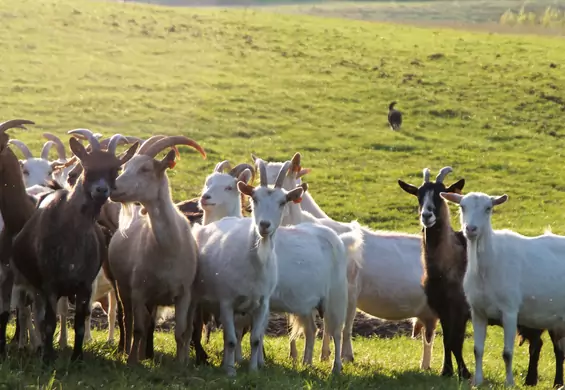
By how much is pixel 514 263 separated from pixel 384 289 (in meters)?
2.34

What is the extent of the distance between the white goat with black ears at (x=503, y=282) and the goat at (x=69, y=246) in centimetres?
369

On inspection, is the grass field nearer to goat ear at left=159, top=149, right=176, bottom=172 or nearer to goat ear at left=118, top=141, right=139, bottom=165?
goat ear at left=118, top=141, right=139, bottom=165

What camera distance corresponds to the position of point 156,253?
34.3 ft

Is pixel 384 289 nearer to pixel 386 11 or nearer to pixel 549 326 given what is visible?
pixel 549 326

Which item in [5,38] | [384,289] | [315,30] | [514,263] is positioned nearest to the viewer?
[514,263]

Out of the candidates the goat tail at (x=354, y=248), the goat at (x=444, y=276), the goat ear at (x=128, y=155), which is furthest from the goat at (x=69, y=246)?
the goat tail at (x=354, y=248)

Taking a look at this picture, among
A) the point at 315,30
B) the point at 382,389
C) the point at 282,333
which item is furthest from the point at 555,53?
the point at 382,389

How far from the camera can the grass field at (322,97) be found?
28.7 meters

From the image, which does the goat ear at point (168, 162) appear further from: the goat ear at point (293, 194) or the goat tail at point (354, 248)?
the goat tail at point (354, 248)

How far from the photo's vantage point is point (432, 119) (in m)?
38.2

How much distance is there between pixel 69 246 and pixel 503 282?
450cm

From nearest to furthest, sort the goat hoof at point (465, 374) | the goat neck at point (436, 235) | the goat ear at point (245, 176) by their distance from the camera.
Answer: the goat hoof at point (465, 374) → the goat neck at point (436, 235) → the goat ear at point (245, 176)

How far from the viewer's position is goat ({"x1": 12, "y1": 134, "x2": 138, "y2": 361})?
32.1 ft

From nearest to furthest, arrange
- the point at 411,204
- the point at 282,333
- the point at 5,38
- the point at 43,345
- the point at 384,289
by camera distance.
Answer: the point at 43,345, the point at 384,289, the point at 282,333, the point at 411,204, the point at 5,38
